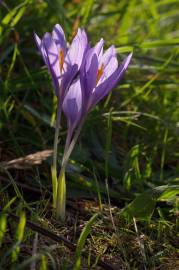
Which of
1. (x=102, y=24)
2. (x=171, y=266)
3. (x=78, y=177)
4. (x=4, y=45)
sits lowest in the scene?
(x=171, y=266)

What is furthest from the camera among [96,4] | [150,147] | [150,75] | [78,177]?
[96,4]

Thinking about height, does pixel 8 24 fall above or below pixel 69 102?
above

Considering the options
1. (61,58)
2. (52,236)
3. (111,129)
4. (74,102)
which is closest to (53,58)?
(61,58)

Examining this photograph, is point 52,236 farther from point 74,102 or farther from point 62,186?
point 74,102

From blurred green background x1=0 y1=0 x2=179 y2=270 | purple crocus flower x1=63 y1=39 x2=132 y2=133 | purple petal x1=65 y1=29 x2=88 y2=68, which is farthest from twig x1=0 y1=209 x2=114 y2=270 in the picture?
purple petal x1=65 y1=29 x2=88 y2=68

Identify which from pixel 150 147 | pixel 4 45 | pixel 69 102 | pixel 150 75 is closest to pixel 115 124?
pixel 150 147

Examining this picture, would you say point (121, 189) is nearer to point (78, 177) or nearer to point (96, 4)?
point (78, 177)

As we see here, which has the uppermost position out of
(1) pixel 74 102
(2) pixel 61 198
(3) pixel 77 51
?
(3) pixel 77 51
